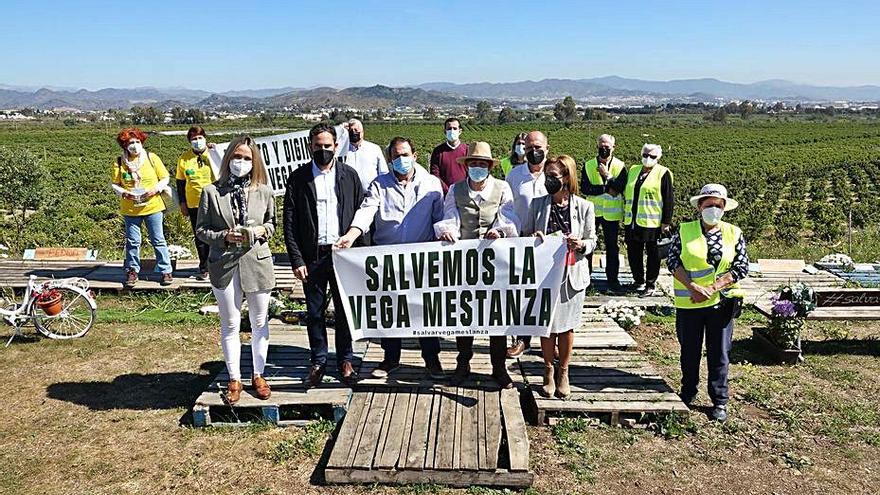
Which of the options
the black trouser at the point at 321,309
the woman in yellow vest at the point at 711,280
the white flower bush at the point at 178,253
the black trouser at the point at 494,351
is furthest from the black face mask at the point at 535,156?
the white flower bush at the point at 178,253

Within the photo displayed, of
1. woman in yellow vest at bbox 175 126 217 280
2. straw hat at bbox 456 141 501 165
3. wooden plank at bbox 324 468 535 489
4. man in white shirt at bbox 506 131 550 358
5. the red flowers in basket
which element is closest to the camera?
wooden plank at bbox 324 468 535 489

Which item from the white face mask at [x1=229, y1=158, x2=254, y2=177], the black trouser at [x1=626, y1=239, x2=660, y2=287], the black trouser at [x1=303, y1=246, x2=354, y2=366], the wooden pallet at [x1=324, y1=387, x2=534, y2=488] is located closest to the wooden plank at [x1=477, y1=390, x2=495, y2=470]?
the wooden pallet at [x1=324, y1=387, x2=534, y2=488]

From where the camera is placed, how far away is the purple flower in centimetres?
676

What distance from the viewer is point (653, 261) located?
8.59 m

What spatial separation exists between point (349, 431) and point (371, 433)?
0.17 meters

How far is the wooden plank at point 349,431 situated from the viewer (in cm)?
450

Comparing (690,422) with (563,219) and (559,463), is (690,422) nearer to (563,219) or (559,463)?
(559,463)

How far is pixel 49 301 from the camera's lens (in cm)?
714

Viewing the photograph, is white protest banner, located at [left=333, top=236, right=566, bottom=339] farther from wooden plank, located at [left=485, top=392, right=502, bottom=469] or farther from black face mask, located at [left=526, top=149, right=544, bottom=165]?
black face mask, located at [left=526, top=149, right=544, bottom=165]

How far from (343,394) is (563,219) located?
7.38 feet

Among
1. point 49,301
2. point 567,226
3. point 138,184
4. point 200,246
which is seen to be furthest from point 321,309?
point 138,184

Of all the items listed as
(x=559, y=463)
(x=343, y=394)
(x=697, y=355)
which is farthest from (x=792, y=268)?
(x=343, y=394)

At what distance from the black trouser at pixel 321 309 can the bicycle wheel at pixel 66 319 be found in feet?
11.1

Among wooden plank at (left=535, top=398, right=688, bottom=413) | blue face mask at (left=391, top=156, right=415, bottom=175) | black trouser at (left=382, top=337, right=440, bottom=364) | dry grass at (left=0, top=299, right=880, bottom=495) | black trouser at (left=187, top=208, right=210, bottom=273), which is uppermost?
blue face mask at (left=391, top=156, right=415, bottom=175)
